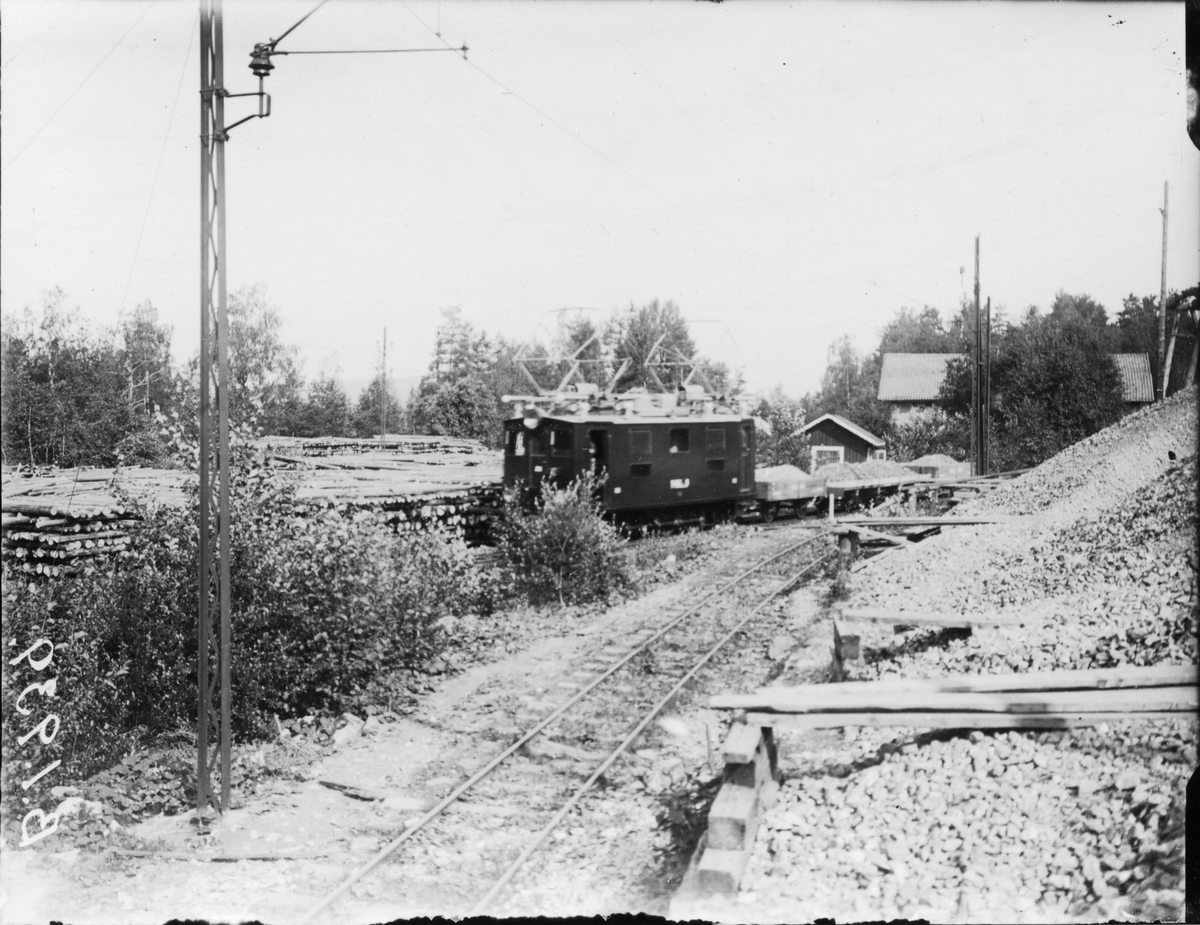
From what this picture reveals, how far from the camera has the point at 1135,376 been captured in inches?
588

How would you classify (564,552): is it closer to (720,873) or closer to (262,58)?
(262,58)

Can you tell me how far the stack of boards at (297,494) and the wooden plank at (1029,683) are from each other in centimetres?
512

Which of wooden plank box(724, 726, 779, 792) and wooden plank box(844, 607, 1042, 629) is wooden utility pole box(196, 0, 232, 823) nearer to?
wooden plank box(724, 726, 779, 792)

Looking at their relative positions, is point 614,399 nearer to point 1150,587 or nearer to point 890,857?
point 1150,587

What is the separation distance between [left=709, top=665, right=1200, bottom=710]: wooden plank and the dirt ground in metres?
1.29

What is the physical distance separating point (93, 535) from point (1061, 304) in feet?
48.1

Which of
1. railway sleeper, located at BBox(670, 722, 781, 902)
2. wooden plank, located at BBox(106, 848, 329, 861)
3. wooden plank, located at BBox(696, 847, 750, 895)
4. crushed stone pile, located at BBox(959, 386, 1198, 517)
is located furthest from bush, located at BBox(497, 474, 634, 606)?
wooden plank, located at BBox(696, 847, 750, 895)

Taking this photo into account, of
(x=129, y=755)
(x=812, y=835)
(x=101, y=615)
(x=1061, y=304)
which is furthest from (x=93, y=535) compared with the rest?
(x=1061, y=304)

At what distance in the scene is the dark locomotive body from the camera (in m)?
16.9

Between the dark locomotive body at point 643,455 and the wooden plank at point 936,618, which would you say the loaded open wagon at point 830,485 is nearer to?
the dark locomotive body at point 643,455

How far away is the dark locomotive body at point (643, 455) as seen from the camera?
55.6ft

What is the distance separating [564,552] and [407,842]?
7.60 metres

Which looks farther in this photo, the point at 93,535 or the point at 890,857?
the point at 93,535

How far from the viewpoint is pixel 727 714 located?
843cm
